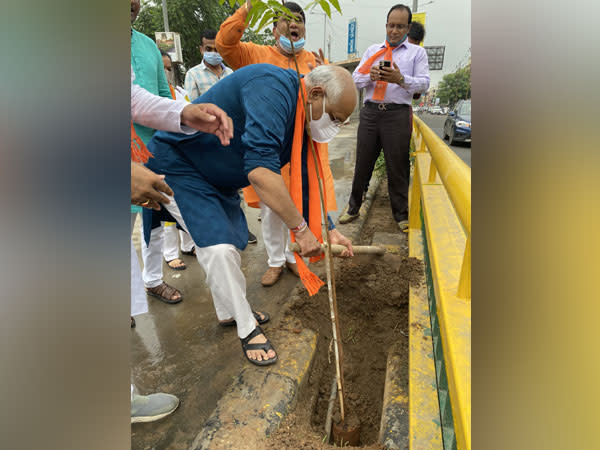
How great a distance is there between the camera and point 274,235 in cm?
291

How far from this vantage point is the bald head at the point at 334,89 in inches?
70.2

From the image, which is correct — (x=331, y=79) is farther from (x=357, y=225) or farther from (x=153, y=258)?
A: (x=357, y=225)

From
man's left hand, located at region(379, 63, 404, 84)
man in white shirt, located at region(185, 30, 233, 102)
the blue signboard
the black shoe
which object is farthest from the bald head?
the blue signboard

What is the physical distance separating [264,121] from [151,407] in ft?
4.74

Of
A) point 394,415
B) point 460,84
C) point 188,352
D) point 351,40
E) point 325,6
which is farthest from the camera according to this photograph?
point 351,40

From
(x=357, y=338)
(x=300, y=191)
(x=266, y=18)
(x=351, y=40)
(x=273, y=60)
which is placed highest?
(x=351, y=40)

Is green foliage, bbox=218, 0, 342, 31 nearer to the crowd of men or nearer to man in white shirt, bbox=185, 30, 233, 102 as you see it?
the crowd of men

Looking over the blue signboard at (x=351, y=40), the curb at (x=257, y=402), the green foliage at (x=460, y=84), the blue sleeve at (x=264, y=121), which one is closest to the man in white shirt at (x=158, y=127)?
the blue sleeve at (x=264, y=121)

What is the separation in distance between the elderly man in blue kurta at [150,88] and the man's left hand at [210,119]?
1.93 feet

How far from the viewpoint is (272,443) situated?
1418 millimetres

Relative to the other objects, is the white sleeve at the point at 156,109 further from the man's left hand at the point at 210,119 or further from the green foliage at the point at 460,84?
the green foliage at the point at 460,84

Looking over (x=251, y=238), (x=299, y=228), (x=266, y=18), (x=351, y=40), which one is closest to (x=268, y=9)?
(x=266, y=18)

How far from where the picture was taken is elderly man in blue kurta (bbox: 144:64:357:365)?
1718mm
